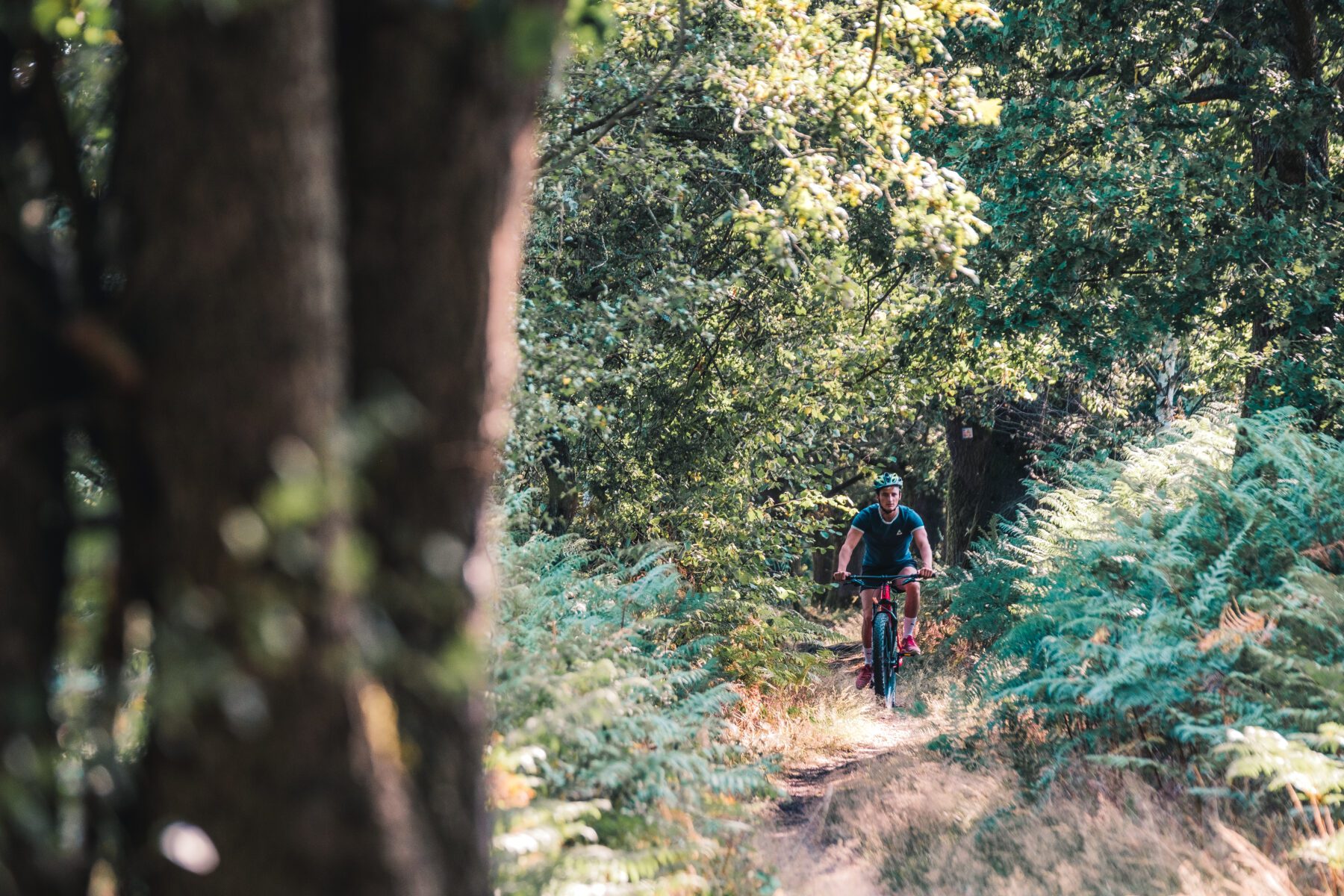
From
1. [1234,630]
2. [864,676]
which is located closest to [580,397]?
[864,676]

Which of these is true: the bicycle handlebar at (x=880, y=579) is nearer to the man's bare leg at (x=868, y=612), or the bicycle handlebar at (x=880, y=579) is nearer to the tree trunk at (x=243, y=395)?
the man's bare leg at (x=868, y=612)

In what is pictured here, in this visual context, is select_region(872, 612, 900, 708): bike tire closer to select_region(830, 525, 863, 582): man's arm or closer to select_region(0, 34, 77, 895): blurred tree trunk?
select_region(830, 525, 863, 582): man's arm

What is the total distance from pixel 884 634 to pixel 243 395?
31.5 ft

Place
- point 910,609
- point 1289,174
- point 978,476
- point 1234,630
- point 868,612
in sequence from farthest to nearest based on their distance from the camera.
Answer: point 978,476 < point 1289,174 < point 868,612 < point 910,609 < point 1234,630

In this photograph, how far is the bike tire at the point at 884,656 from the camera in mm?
10906

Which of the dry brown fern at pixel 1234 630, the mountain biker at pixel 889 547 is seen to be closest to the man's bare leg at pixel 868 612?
the mountain biker at pixel 889 547

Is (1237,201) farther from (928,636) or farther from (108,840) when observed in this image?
(108,840)

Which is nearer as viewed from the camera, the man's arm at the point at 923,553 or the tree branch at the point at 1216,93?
the man's arm at the point at 923,553

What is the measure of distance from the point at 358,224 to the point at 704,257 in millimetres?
9153

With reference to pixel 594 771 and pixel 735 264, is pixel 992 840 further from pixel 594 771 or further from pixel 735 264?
pixel 735 264

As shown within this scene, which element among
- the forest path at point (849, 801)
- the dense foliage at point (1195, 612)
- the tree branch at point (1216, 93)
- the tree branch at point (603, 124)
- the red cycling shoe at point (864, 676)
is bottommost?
the red cycling shoe at point (864, 676)

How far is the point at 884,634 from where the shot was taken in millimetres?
10961

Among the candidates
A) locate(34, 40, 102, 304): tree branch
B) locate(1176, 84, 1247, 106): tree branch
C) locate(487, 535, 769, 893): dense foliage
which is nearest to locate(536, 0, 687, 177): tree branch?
locate(487, 535, 769, 893): dense foliage

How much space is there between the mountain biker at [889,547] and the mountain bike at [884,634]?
2.3 inches
